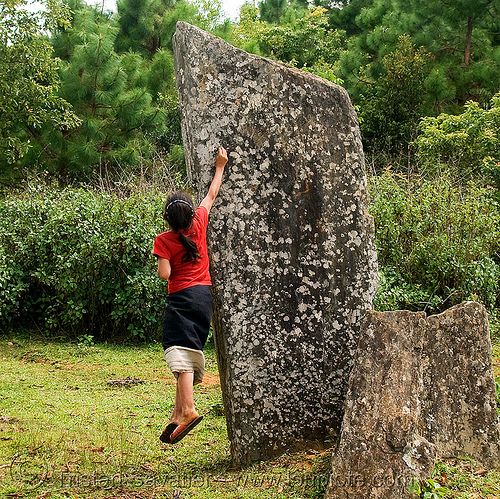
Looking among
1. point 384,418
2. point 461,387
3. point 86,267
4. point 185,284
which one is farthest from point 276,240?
point 86,267

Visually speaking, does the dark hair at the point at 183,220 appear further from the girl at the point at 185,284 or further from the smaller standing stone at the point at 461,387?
A: the smaller standing stone at the point at 461,387

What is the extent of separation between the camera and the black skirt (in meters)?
4.03

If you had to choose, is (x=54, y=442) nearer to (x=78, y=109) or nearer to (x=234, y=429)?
(x=234, y=429)

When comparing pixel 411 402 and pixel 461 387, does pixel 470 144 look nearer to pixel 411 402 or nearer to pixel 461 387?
pixel 461 387

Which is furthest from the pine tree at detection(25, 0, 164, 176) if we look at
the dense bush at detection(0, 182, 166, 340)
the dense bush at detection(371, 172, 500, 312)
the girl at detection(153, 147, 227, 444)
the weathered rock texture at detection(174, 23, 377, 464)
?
the girl at detection(153, 147, 227, 444)

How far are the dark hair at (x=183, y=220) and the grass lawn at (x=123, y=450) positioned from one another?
4.72 feet

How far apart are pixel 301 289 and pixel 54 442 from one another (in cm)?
231

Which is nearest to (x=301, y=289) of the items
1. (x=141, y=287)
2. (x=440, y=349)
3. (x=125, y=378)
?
(x=440, y=349)

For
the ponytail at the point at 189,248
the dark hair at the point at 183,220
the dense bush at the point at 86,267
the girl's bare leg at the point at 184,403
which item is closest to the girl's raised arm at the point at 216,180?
the dark hair at the point at 183,220

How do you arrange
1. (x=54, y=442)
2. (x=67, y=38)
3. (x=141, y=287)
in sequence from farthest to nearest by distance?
(x=67, y=38) → (x=141, y=287) → (x=54, y=442)

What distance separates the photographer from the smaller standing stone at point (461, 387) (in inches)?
163

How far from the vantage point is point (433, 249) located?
9070 mm

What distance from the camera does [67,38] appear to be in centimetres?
1563

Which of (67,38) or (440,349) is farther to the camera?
(67,38)
